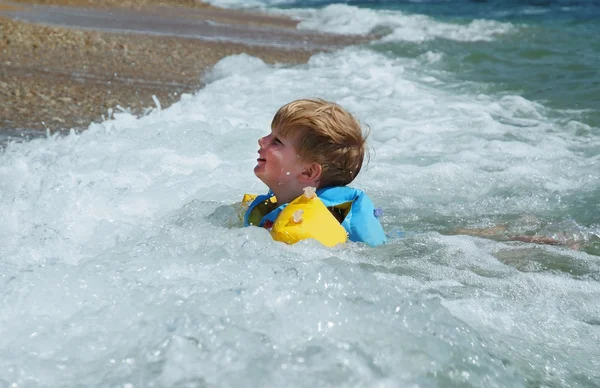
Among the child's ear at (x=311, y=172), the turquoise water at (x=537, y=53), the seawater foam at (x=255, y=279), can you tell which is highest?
the child's ear at (x=311, y=172)

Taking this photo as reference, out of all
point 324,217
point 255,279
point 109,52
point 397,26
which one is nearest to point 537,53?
point 397,26

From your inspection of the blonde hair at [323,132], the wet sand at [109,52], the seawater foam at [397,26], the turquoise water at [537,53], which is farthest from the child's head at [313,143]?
the seawater foam at [397,26]

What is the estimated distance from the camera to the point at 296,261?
3.34m

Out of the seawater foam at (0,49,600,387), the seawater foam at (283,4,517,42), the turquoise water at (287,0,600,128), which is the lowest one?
the seawater foam at (283,4,517,42)

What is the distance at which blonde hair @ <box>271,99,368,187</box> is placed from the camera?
3834 millimetres

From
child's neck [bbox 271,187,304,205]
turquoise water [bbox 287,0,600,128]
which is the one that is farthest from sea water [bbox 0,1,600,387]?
turquoise water [bbox 287,0,600,128]

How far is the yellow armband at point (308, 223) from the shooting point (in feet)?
11.8

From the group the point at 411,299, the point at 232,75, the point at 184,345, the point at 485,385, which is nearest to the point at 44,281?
the point at 184,345

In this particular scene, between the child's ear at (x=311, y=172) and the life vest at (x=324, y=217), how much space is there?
3.4 inches

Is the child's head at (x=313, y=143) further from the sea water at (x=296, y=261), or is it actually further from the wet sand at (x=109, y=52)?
the wet sand at (x=109, y=52)

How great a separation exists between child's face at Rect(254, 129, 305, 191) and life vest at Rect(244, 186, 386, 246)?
0.49ft

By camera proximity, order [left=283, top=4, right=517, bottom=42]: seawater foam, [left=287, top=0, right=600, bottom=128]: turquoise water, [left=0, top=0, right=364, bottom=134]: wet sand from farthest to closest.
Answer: [left=283, top=4, right=517, bottom=42]: seawater foam → [left=287, top=0, right=600, bottom=128]: turquoise water → [left=0, top=0, right=364, bottom=134]: wet sand

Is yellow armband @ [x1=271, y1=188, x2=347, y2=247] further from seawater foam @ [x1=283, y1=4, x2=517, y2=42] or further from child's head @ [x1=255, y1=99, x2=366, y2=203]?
seawater foam @ [x1=283, y1=4, x2=517, y2=42]

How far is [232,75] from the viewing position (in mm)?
10023
